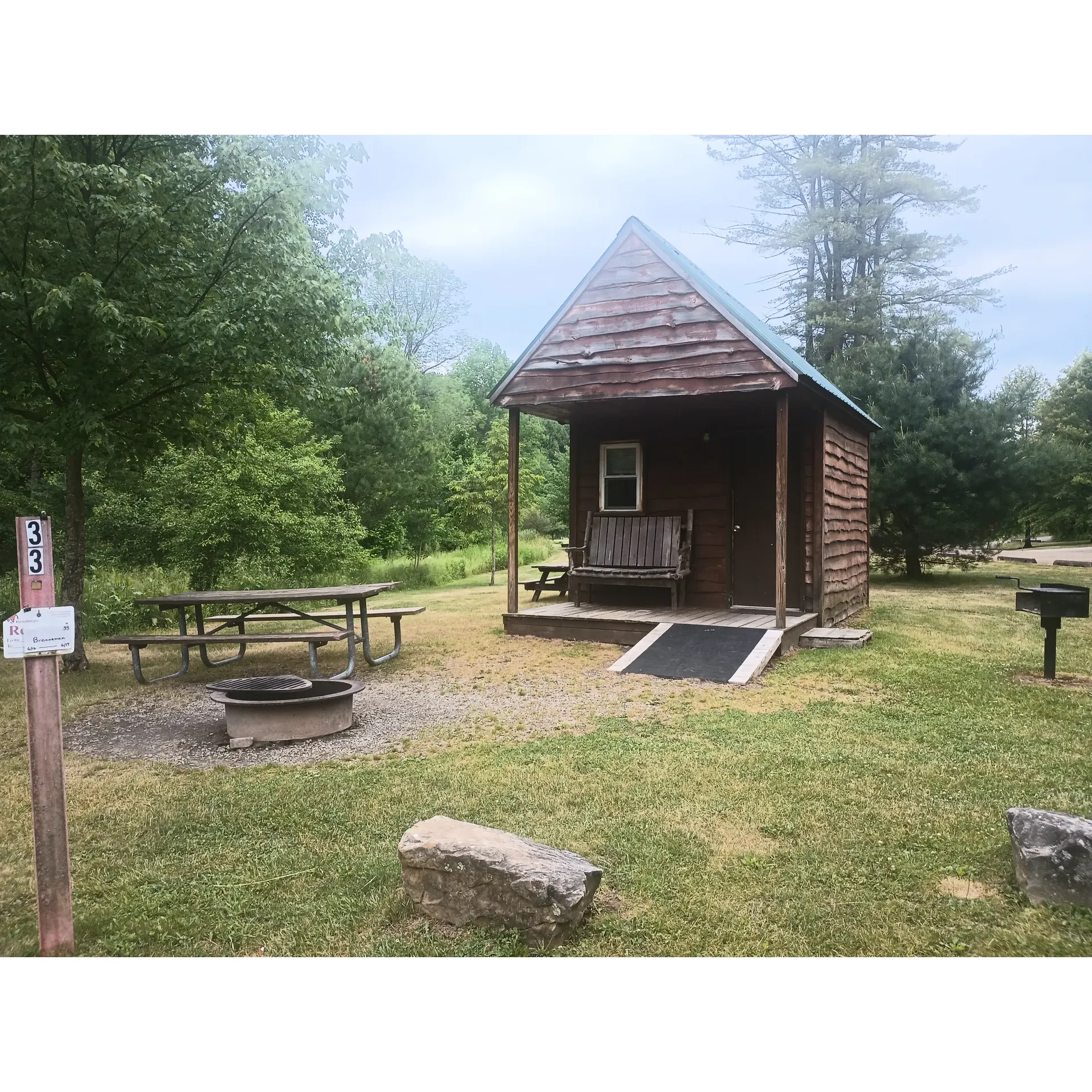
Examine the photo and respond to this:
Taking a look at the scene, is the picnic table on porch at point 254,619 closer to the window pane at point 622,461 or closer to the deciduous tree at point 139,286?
the deciduous tree at point 139,286

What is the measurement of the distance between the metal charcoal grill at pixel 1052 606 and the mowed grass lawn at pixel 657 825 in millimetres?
536

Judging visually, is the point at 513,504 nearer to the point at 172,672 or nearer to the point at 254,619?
the point at 254,619

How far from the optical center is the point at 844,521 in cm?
1145

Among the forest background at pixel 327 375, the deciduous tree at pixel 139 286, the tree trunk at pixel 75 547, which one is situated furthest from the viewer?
the tree trunk at pixel 75 547

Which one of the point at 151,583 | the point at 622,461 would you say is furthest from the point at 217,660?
the point at 622,461

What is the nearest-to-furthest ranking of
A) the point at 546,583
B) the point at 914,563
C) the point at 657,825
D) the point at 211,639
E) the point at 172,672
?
the point at 657,825 → the point at 211,639 → the point at 172,672 → the point at 546,583 → the point at 914,563

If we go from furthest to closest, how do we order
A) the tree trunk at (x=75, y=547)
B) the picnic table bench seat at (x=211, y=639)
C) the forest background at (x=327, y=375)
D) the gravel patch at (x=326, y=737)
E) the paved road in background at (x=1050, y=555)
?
1. the paved road in background at (x=1050, y=555)
2. the tree trunk at (x=75, y=547)
3. the forest background at (x=327, y=375)
4. the picnic table bench seat at (x=211, y=639)
5. the gravel patch at (x=326, y=737)

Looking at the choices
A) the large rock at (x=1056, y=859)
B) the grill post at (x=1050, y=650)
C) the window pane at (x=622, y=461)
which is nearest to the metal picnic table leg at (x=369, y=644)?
the window pane at (x=622, y=461)

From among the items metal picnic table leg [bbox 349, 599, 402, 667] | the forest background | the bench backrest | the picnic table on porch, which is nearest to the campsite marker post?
the picnic table on porch

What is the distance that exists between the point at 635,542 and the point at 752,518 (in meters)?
1.57

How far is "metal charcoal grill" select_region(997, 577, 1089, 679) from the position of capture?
21.4 feet

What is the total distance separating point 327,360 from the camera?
8891 millimetres

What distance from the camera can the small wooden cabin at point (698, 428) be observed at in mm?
8555

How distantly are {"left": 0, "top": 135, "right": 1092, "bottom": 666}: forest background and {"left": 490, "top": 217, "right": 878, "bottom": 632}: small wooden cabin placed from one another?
283 centimetres
